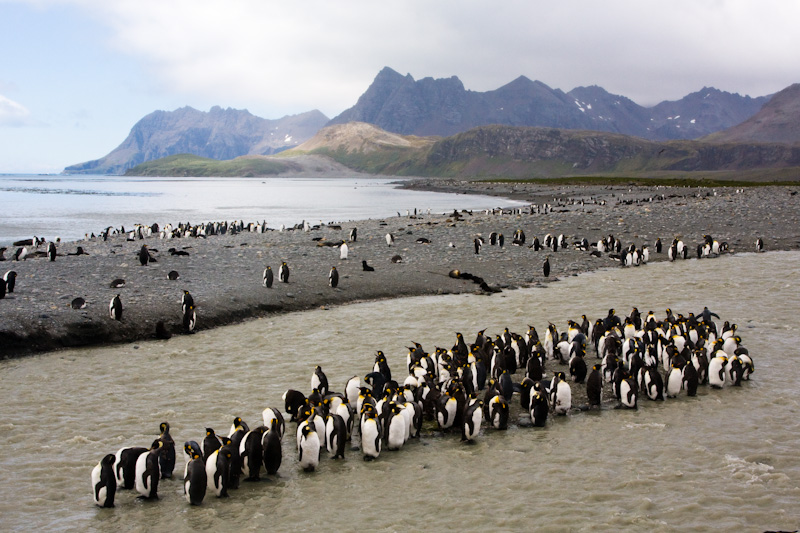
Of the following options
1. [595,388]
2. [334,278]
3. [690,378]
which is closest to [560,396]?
[595,388]

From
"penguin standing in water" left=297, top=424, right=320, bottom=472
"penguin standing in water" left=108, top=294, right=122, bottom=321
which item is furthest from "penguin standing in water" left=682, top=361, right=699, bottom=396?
"penguin standing in water" left=108, top=294, right=122, bottom=321

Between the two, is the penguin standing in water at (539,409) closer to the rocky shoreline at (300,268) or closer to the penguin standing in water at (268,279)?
the rocky shoreline at (300,268)

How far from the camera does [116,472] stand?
22.7 feet

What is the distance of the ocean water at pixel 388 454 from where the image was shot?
6363 mm

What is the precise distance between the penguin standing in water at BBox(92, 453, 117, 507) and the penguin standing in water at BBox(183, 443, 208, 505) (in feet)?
2.48

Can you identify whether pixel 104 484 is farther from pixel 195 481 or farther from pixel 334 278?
pixel 334 278

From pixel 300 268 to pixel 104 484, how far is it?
42.2 ft

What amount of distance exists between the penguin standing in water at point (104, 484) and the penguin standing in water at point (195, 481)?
0.75m

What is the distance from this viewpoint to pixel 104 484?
6.54m

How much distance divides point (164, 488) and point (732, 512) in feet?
20.2

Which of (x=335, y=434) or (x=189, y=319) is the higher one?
(x=189, y=319)

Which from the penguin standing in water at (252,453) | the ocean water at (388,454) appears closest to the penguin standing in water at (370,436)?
the ocean water at (388,454)

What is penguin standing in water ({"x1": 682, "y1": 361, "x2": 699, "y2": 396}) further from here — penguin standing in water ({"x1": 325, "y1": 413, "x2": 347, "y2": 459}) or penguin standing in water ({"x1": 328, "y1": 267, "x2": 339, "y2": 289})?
penguin standing in water ({"x1": 328, "y1": 267, "x2": 339, "y2": 289})

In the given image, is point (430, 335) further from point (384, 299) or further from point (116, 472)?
point (116, 472)
